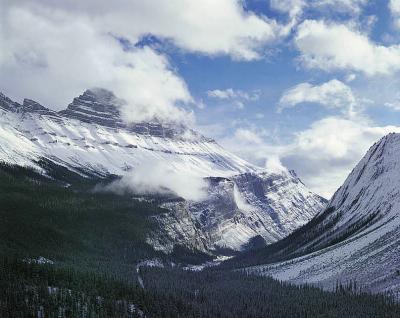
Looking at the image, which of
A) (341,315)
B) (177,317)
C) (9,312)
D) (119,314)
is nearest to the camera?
(9,312)

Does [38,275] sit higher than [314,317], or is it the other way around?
[38,275]

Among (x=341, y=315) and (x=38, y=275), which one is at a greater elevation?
(x=38, y=275)

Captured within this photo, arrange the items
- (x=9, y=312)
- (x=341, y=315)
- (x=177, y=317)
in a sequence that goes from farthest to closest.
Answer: (x=341, y=315), (x=177, y=317), (x=9, y=312)

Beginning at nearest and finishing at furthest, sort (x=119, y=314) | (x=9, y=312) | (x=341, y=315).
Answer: (x=9, y=312) < (x=119, y=314) < (x=341, y=315)

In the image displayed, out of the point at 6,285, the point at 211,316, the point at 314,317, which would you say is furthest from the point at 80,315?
the point at 314,317

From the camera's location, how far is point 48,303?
6609 inches

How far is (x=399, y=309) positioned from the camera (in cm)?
19238

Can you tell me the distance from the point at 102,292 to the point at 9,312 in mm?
38973

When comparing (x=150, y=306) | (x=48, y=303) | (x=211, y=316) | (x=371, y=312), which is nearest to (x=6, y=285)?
(x=48, y=303)

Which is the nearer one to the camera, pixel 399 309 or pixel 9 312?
pixel 9 312

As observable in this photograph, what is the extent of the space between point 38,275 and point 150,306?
1471 inches

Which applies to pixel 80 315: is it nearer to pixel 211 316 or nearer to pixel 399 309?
pixel 211 316

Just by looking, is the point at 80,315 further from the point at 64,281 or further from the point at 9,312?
the point at 64,281

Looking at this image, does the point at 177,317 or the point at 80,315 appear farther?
the point at 177,317
